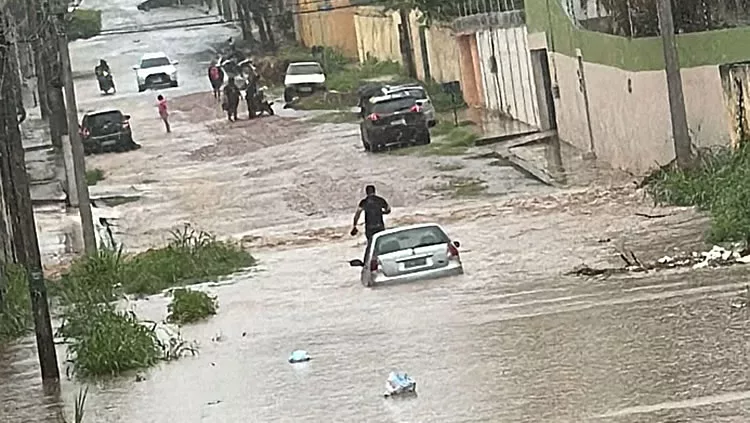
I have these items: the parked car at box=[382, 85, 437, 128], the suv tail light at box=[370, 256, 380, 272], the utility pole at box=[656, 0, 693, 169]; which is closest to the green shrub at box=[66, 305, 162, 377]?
the suv tail light at box=[370, 256, 380, 272]

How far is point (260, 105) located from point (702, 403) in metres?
47.5

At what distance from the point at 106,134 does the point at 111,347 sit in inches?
1402

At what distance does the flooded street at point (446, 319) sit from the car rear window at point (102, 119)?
10.3 meters

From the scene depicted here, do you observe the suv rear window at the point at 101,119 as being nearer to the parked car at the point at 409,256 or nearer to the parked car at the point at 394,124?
the parked car at the point at 394,124

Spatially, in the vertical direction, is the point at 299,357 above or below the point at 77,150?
below

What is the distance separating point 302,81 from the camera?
64188mm

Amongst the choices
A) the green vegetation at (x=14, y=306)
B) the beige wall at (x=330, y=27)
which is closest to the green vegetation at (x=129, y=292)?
the green vegetation at (x=14, y=306)

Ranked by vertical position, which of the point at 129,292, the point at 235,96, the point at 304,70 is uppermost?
the point at 304,70

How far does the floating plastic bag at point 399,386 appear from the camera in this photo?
15.4 meters

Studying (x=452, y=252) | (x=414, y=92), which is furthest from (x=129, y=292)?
(x=414, y=92)

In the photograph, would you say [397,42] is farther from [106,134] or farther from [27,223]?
[27,223]

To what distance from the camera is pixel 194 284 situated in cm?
2973

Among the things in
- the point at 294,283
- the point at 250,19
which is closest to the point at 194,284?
the point at 294,283

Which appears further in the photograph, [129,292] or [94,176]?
[94,176]
